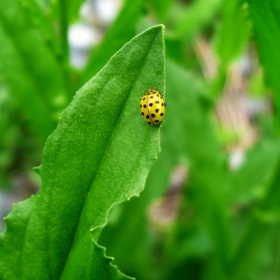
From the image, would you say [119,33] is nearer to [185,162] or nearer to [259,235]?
[185,162]

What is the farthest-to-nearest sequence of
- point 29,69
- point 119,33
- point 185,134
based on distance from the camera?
1. point 185,134
2. point 29,69
3. point 119,33

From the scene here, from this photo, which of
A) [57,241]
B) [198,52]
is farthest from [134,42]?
[198,52]

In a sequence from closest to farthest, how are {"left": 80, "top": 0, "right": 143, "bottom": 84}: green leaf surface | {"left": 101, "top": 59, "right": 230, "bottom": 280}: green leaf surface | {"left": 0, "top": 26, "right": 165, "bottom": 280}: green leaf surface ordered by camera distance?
{"left": 0, "top": 26, "right": 165, "bottom": 280}: green leaf surface → {"left": 80, "top": 0, "right": 143, "bottom": 84}: green leaf surface → {"left": 101, "top": 59, "right": 230, "bottom": 280}: green leaf surface

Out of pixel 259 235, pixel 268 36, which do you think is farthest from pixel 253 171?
pixel 268 36

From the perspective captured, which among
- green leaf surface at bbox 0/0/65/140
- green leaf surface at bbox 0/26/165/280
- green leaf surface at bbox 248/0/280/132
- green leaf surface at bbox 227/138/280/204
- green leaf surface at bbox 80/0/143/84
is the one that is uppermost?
green leaf surface at bbox 0/0/65/140

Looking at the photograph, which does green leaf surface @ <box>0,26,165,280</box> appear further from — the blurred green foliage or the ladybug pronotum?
the blurred green foliage

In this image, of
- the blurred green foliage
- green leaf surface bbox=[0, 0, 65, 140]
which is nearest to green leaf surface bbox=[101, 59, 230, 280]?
the blurred green foliage
